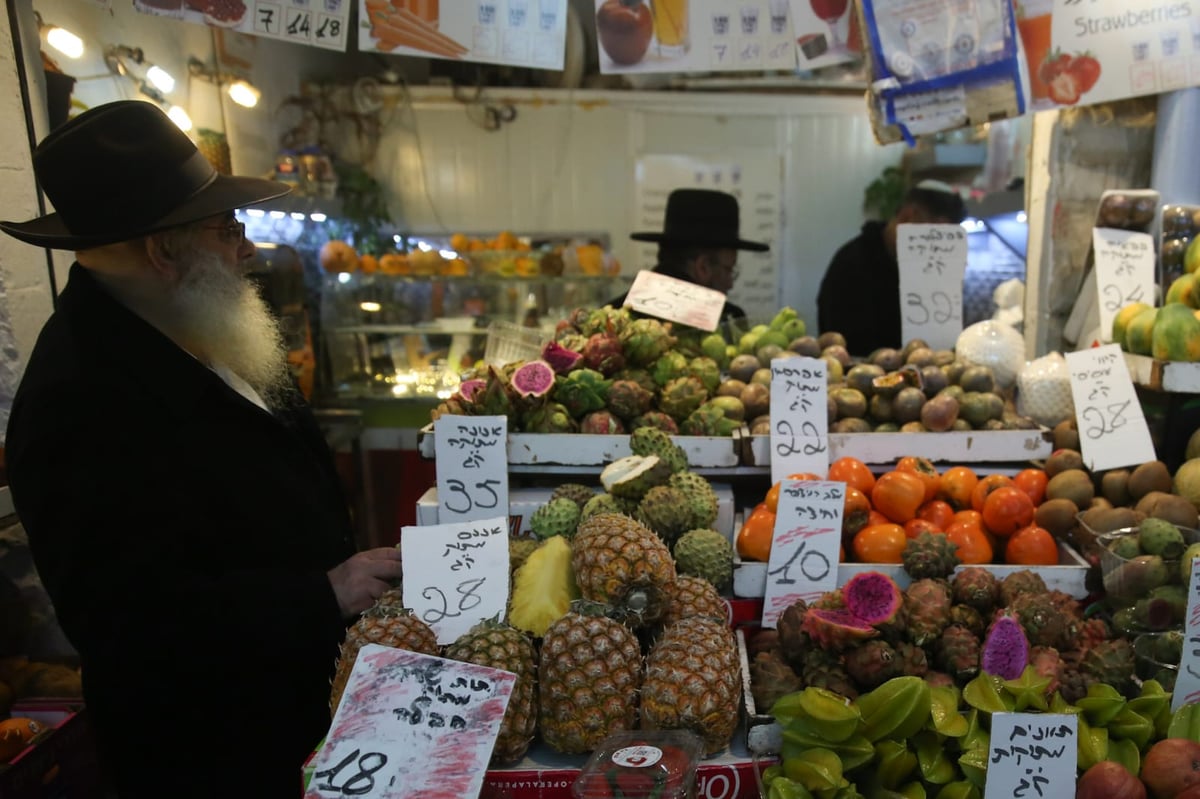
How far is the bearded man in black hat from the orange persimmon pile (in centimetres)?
121

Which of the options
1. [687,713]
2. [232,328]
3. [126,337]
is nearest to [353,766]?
[687,713]

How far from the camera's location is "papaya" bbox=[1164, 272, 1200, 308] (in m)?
2.46

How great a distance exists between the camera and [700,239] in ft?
12.5

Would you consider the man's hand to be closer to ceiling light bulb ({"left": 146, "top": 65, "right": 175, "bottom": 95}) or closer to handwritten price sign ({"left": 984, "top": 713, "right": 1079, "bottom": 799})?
handwritten price sign ({"left": 984, "top": 713, "right": 1079, "bottom": 799})

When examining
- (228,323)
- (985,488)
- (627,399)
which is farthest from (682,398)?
(228,323)

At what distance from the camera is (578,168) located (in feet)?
22.2

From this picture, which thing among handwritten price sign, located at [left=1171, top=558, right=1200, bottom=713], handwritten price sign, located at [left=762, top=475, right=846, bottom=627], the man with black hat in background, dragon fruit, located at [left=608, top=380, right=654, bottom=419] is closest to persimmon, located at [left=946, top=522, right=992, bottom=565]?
handwritten price sign, located at [left=762, top=475, right=846, bottom=627]

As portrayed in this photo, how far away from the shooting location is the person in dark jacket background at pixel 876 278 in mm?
4391

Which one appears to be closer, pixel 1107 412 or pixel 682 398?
pixel 1107 412

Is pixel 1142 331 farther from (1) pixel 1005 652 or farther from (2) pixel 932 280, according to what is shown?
(1) pixel 1005 652

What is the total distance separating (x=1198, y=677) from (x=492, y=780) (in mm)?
1504

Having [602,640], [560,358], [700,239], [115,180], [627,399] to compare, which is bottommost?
[602,640]

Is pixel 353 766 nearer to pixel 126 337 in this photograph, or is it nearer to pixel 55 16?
pixel 126 337

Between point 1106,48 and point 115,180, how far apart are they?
10.2 ft
